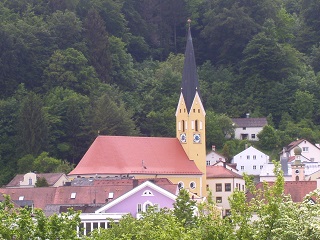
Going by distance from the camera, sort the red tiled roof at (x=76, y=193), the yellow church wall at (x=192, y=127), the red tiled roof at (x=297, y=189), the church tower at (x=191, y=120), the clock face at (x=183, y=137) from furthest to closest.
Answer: the clock face at (x=183, y=137) < the church tower at (x=191, y=120) < the yellow church wall at (x=192, y=127) < the red tiled roof at (x=297, y=189) < the red tiled roof at (x=76, y=193)

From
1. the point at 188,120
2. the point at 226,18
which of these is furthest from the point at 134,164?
the point at 226,18

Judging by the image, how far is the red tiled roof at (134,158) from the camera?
74.0 meters

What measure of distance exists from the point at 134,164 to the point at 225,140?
20.1 metres

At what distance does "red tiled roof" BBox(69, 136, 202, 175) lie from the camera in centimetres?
7400

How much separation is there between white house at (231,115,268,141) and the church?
1634cm

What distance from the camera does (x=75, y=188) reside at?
63.2 m

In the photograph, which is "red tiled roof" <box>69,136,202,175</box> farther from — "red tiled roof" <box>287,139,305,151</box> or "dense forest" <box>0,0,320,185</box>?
"red tiled roof" <box>287,139,305,151</box>

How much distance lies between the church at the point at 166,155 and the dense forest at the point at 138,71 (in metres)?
6.50

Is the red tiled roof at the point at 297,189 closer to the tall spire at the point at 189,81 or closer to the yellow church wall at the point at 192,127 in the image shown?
the yellow church wall at the point at 192,127

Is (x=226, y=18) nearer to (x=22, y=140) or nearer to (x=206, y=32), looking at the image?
(x=206, y=32)

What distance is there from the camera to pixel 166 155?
76250 millimetres

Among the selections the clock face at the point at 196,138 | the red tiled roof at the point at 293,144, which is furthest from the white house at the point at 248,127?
the clock face at the point at 196,138

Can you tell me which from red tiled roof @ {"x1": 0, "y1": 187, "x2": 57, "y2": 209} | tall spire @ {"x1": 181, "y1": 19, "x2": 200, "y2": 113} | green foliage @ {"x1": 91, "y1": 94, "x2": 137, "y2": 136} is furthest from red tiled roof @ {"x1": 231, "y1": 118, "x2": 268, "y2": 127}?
red tiled roof @ {"x1": 0, "y1": 187, "x2": 57, "y2": 209}

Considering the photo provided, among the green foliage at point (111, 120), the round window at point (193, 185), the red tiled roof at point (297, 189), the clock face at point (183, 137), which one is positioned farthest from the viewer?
the green foliage at point (111, 120)
